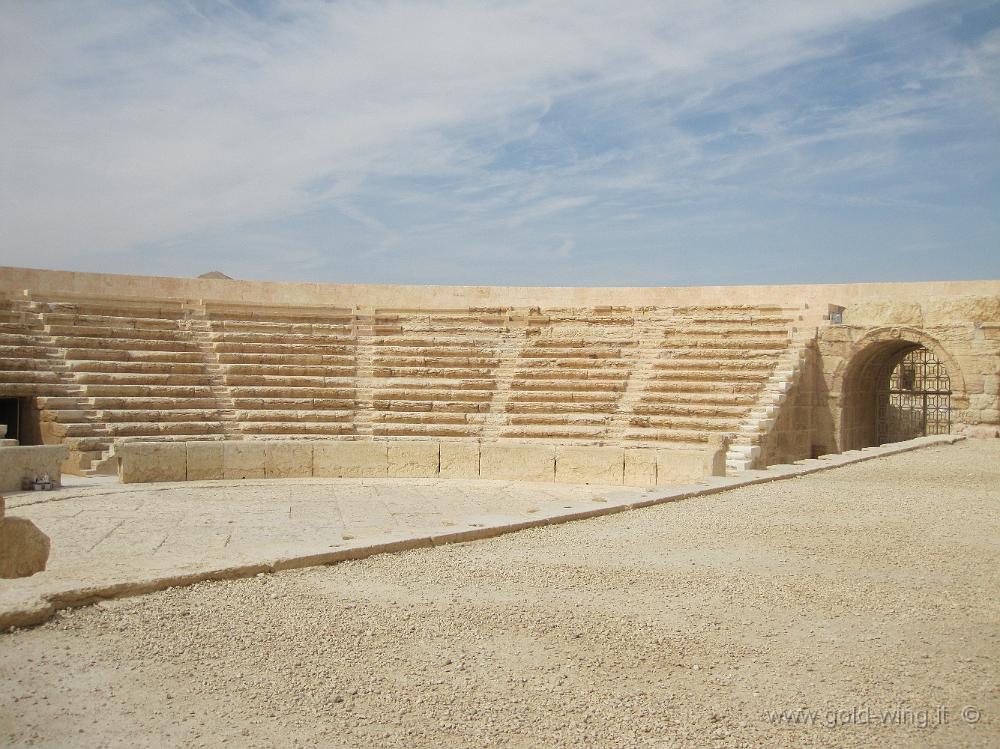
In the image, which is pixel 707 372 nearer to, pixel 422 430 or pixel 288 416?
pixel 422 430

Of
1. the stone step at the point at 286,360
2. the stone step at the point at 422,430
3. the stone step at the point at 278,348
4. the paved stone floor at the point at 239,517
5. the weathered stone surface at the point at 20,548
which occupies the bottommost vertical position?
the paved stone floor at the point at 239,517

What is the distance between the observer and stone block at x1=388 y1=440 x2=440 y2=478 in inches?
521

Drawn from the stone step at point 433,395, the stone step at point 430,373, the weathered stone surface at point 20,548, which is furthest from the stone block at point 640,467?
the weathered stone surface at point 20,548

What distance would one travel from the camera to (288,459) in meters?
13.1

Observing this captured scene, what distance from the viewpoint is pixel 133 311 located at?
58.3ft

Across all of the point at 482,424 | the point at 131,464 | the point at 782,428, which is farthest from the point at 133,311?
the point at 782,428

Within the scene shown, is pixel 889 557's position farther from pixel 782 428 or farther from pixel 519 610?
pixel 782 428

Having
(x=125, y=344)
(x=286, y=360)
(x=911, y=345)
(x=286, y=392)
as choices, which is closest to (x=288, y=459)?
(x=286, y=392)

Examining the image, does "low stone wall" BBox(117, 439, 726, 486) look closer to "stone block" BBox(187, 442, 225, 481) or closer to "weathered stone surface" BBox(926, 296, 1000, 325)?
"stone block" BBox(187, 442, 225, 481)

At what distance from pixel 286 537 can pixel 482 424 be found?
24.6 ft

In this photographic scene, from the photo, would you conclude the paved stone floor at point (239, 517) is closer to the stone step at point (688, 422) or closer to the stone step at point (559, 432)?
the stone step at point (559, 432)

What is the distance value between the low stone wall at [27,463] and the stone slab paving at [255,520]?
1.17 feet

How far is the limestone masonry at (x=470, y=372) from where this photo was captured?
13289mm

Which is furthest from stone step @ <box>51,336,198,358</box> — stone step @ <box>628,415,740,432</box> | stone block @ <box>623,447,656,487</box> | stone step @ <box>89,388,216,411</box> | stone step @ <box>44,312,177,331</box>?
stone block @ <box>623,447,656,487</box>
